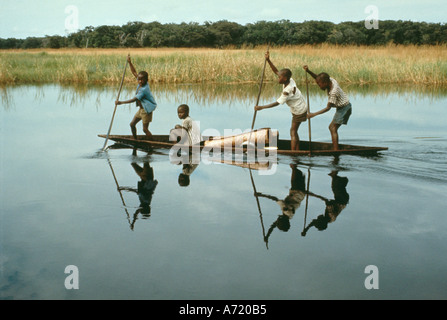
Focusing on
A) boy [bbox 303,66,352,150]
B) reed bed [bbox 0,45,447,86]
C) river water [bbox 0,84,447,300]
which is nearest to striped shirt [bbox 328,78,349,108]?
boy [bbox 303,66,352,150]

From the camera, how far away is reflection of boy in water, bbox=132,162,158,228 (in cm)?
623

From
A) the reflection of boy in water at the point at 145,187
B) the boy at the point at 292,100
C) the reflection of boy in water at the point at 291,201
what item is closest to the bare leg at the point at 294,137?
the boy at the point at 292,100

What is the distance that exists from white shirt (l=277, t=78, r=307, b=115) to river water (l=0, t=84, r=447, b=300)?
3.08 ft

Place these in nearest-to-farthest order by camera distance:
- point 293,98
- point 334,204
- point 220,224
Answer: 1. point 220,224
2. point 334,204
3. point 293,98

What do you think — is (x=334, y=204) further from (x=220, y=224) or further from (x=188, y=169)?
(x=188, y=169)

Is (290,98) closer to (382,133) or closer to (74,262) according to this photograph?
(382,133)

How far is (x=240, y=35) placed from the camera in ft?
189

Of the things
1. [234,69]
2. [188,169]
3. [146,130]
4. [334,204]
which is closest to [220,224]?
[334,204]

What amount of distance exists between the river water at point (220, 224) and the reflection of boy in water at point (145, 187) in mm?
37

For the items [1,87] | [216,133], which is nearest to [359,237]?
[216,133]

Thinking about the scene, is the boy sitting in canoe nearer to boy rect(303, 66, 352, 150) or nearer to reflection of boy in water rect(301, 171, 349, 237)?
boy rect(303, 66, 352, 150)

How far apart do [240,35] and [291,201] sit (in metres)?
52.8

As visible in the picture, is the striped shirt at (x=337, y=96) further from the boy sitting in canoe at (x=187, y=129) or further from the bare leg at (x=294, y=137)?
the boy sitting in canoe at (x=187, y=129)

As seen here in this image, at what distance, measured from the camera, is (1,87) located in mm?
21422
